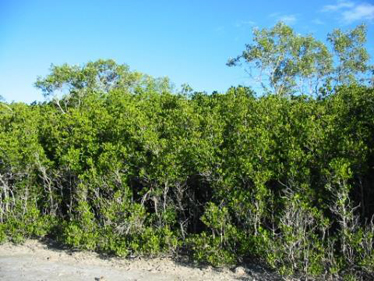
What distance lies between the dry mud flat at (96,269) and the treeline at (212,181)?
0.20m

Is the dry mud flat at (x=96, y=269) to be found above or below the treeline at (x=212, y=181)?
below

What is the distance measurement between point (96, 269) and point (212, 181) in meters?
2.11

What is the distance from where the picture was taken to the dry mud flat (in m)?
5.62

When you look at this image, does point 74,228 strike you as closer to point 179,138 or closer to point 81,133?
point 81,133

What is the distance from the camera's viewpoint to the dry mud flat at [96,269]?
5625 millimetres

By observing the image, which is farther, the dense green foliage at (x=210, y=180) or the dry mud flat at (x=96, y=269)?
the dry mud flat at (x=96, y=269)

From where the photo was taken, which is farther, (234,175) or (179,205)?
(179,205)

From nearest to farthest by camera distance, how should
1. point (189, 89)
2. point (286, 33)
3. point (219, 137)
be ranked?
1. point (219, 137)
2. point (189, 89)
3. point (286, 33)

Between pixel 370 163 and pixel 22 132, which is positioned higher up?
pixel 22 132

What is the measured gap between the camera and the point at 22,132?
7.94 m

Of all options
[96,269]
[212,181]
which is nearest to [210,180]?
[212,181]

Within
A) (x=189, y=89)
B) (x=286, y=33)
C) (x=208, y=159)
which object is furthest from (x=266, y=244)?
(x=286, y=33)

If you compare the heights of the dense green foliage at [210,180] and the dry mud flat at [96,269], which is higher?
the dense green foliage at [210,180]

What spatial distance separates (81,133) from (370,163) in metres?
→ 4.65
